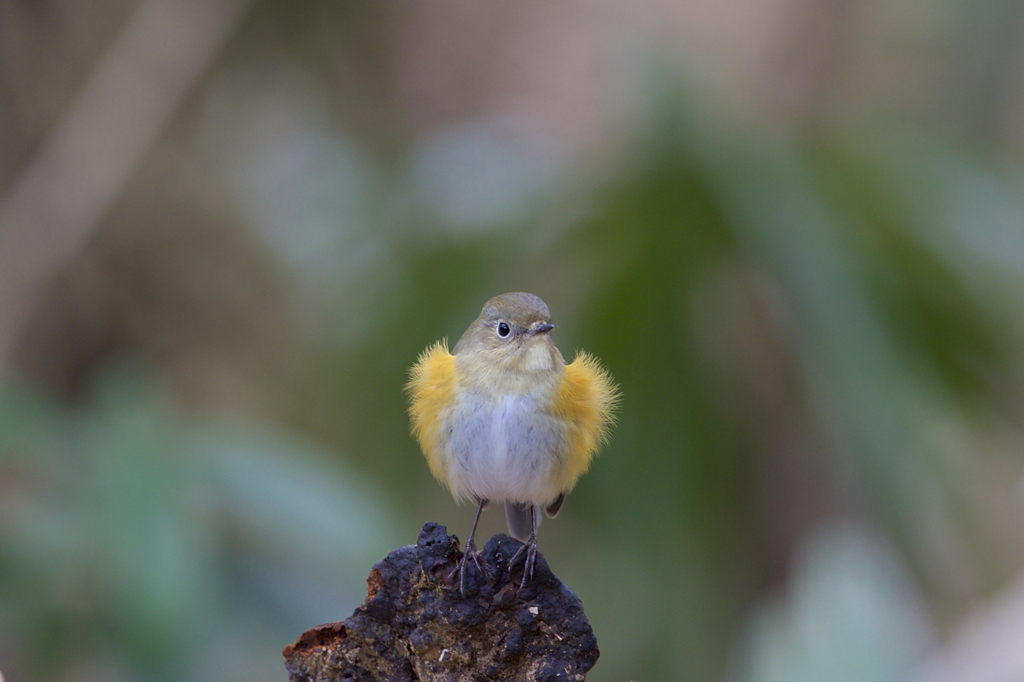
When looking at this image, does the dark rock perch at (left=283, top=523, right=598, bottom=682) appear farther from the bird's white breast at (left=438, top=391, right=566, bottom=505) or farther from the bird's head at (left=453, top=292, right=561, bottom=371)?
the bird's head at (left=453, top=292, right=561, bottom=371)

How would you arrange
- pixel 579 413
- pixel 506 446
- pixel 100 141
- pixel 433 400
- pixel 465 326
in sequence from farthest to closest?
pixel 100 141
pixel 465 326
pixel 433 400
pixel 579 413
pixel 506 446

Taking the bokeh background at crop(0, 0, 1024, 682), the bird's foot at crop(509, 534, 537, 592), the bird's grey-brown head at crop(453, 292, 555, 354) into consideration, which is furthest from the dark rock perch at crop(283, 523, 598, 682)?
the bird's grey-brown head at crop(453, 292, 555, 354)

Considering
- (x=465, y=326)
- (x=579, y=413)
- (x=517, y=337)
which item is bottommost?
(x=579, y=413)

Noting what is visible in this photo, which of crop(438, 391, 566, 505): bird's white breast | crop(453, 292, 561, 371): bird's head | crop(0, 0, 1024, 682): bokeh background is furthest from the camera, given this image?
crop(0, 0, 1024, 682): bokeh background

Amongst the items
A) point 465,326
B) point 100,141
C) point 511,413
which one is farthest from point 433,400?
point 100,141

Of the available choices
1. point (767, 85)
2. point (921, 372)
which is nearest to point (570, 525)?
Answer: point (921, 372)

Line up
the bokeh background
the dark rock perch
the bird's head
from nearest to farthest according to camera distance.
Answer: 1. the dark rock perch
2. the bird's head
3. the bokeh background

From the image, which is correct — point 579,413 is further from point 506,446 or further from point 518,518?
point 518,518
